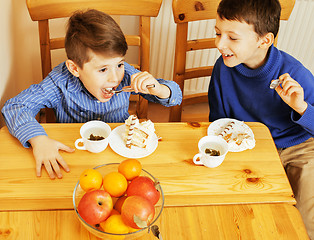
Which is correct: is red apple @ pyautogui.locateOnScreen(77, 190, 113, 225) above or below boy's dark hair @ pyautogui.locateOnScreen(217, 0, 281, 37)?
below

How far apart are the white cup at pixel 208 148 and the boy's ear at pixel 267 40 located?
0.57 metres

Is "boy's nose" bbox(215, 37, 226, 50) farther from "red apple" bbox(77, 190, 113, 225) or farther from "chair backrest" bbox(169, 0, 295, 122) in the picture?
"red apple" bbox(77, 190, 113, 225)

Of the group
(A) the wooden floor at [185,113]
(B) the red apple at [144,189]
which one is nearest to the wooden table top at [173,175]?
(B) the red apple at [144,189]

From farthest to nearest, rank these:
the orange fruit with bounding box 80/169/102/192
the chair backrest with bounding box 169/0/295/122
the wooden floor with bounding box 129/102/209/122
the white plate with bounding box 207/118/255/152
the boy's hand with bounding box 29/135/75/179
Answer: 1. the wooden floor with bounding box 129/102/209/122
2. the chair backrest with bounding box 169/0/295/122
3. the white plate with bounding box 207/118/255/152
4. the boy's hand with bounding box 29/135/75/179
5. the orange fruit with bounding box 80/169/102/192

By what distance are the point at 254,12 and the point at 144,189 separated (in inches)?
34.9

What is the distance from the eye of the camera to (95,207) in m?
0.74

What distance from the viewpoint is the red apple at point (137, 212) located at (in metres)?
0.72

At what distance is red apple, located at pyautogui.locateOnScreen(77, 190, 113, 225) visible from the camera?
0.74 meters

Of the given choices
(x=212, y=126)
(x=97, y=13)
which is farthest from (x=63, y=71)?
(x=212, y=126)

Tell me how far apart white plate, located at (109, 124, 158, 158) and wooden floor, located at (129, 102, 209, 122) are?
132cm

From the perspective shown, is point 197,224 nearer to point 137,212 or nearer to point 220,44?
point 137,212

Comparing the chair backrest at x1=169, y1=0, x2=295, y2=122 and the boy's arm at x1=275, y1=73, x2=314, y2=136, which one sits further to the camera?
the chair backrest at x1=169, y1=0, x2=295, y2=122

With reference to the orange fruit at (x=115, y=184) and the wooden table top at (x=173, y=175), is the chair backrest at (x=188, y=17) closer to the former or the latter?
the wooden table top at (x=173, y=175)

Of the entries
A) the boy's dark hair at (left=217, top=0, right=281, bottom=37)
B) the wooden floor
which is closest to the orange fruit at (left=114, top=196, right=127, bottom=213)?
the boy's dark hair at (left=217, top=0, right=281, bottom=37)
